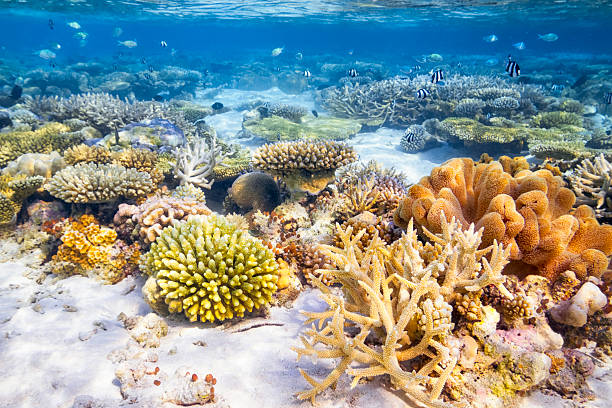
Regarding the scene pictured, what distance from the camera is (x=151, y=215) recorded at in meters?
4.59

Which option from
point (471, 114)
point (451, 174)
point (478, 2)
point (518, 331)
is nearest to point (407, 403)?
point (518, 331)

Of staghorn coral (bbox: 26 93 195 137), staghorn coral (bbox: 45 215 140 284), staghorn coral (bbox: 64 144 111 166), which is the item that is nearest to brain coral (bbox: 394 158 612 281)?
staghorn coral (bbox: 45 215 140 284)

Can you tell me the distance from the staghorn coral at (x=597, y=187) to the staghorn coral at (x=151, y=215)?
18.4 ft

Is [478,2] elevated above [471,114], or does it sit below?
above

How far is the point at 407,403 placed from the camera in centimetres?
211

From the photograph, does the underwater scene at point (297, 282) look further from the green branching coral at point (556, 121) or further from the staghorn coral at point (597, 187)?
the green branching coral at point (556, 121)

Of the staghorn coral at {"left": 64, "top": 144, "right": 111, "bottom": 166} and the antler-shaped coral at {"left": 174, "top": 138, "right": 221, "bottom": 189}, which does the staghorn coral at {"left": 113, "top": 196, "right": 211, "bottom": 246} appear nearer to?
the antler-shaped coral at {"left": 174, "top": 138, "right": 221, "bottom": 189}

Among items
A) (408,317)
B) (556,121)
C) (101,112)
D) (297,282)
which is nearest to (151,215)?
(297,282)

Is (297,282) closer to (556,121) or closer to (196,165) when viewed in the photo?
(196,165)

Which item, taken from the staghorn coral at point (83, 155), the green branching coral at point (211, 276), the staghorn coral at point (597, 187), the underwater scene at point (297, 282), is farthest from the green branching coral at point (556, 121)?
the staghorn coral at point (83, 155)

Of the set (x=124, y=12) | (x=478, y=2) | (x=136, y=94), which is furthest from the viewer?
(x=124, y=12)

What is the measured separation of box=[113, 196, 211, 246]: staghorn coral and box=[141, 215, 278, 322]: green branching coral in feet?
3.18

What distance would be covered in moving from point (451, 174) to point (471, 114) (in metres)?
11.1

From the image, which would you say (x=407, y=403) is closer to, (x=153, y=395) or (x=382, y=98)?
(x=153, y=395)
